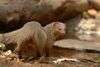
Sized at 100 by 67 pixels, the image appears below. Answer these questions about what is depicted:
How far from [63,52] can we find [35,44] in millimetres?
3591

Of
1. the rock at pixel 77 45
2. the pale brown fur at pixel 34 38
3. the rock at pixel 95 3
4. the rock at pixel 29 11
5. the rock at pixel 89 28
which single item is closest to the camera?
the pale brown fur at pixel 34 38

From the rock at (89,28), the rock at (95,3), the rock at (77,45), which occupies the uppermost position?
the rock at (95,3)

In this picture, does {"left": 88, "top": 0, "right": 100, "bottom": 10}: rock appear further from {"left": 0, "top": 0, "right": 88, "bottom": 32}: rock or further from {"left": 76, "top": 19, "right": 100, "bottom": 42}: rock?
{"left": 0, "top": 0, "right": 88, "bottom": 32}: rock

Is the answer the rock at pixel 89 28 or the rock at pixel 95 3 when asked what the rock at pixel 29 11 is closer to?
the rock at pixel 89 28

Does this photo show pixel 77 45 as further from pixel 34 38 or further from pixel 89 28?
pixel 34 38

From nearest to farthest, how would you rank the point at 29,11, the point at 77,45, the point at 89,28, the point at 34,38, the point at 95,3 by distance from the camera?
the point at 34,38
the point at 29,11
the point at 77,45
the point at 89,28
the point at 95,3

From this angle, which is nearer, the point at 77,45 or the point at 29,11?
the point at 29,11

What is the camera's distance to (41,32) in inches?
315

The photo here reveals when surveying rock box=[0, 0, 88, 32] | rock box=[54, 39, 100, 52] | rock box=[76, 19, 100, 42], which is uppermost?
rock box=[0, 0, 88, 32]

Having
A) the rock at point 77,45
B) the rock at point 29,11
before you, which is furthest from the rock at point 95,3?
the rock at point 77,45

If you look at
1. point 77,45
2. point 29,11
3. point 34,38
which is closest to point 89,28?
point 77,45

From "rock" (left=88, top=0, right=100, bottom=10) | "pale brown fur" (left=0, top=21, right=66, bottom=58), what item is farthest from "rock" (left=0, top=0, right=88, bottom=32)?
"rock" (left=88, top=0, right=100, bottom=10)

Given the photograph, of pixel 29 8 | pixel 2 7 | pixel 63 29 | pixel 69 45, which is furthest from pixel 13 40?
pixel 69 45

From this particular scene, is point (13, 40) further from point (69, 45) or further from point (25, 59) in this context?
point (69, 45)
